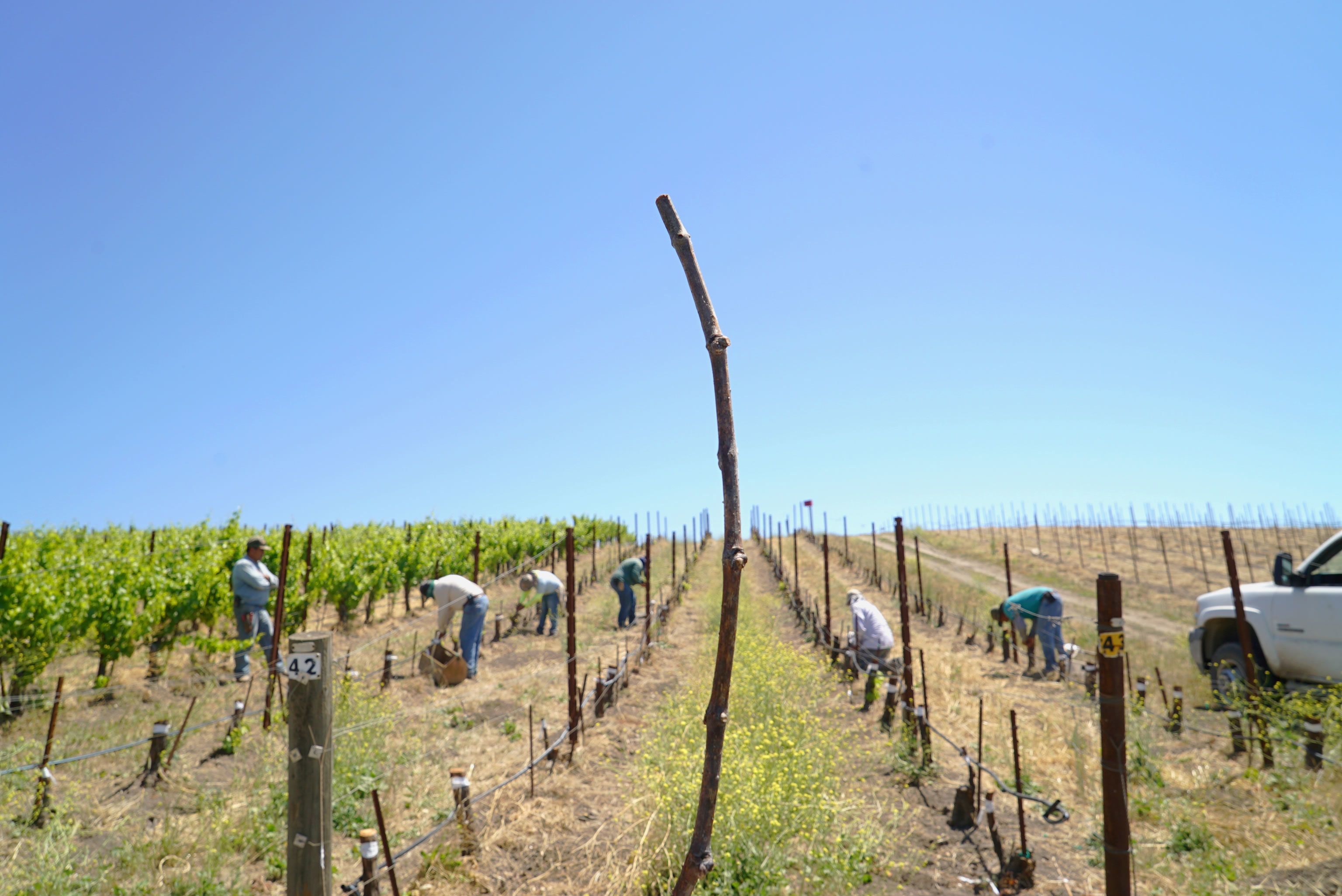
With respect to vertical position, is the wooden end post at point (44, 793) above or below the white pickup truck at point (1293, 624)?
below

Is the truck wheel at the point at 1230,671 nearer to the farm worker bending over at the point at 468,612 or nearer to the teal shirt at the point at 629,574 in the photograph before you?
the farm worker bending over at the point at 468,612

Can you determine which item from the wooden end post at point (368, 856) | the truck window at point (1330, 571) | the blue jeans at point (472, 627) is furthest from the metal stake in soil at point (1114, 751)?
the blue jeans at point (472, 627)

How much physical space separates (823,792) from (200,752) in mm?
5700

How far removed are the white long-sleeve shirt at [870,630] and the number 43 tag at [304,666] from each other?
26.2 ft

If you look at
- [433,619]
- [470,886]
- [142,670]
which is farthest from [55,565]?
[470,886]

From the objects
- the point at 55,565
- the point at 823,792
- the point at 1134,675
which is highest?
the point at 55,565

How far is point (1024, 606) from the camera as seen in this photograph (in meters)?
10.7

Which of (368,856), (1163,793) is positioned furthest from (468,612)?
(1163,793)

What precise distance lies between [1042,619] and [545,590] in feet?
27.5

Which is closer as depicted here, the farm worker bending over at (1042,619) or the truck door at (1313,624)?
the truck door at (1313,624)

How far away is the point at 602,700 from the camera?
7844mm

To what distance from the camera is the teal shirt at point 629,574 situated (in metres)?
14.4

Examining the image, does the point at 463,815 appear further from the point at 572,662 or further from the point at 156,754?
the point at 156,754

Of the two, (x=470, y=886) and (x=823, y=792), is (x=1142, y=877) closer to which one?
(x=823, y=792)
